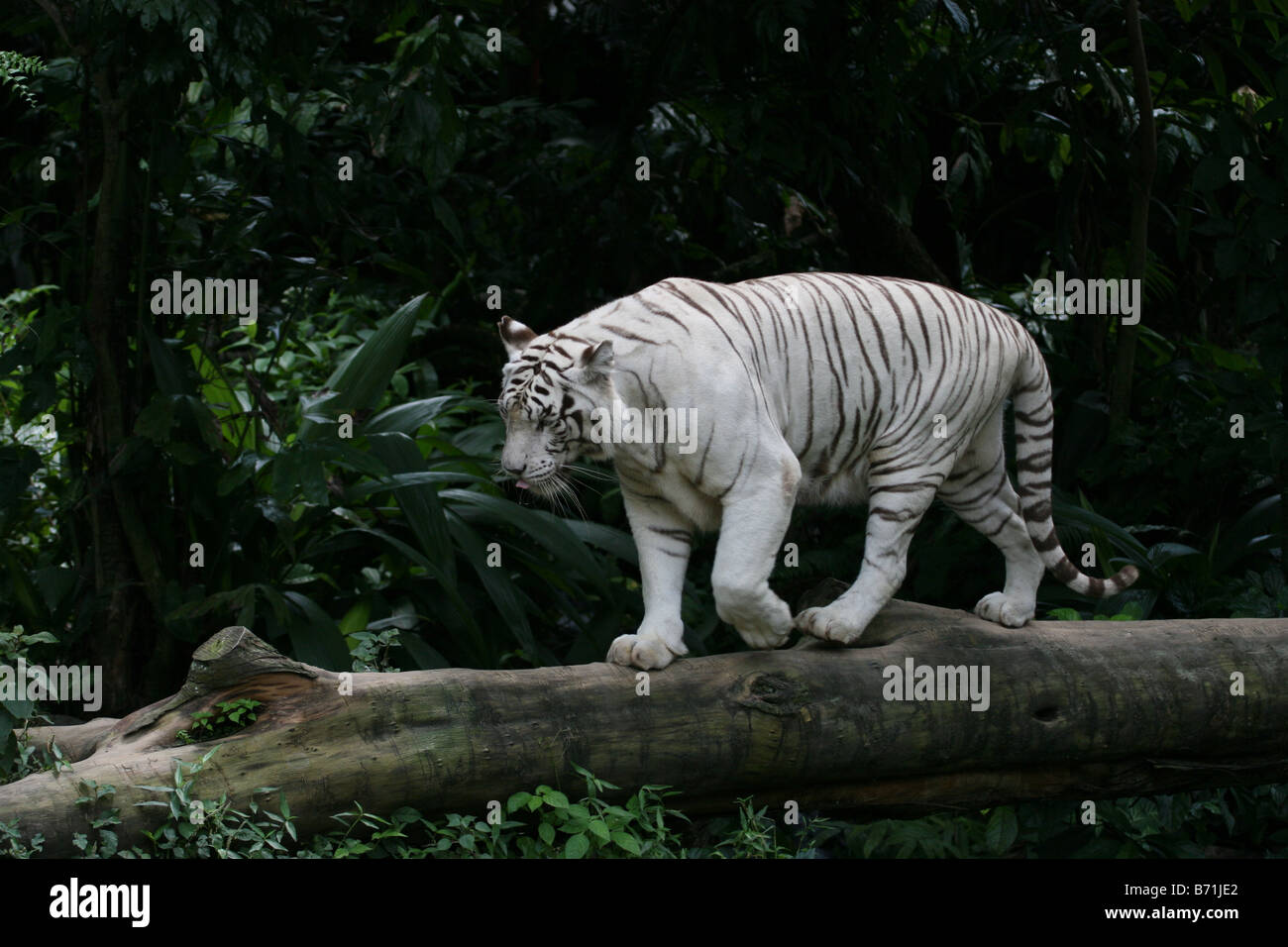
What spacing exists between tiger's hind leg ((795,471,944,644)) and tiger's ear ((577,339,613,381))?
97 centimetres

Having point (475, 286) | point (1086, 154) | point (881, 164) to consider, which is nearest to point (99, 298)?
point (475, 286)

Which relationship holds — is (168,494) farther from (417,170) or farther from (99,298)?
(417,170)

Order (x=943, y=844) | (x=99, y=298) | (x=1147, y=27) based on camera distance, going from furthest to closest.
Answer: (x=1147, y=27), (x=99, y=298), (x=943, y=844)

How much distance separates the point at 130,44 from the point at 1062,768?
3624 mm

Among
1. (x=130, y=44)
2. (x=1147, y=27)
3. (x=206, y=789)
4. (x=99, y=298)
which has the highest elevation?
(x=1147, y=27)

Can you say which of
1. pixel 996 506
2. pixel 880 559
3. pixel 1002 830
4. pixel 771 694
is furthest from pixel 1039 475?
pixel 771 694

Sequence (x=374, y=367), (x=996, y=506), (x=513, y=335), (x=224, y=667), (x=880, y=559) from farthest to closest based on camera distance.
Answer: (x=374, y=367)
(x=996, y=506)
(x=880, y=559)
(x=513, y=335)
(x=224, y=667)

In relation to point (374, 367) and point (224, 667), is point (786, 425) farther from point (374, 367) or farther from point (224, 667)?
point (374, 367)

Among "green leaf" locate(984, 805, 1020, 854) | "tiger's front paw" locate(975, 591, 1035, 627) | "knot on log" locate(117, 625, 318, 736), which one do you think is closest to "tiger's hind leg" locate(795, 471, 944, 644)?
"tiger's front paw" locate(975, 591, 1035, 627)

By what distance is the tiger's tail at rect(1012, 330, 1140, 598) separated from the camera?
402 centimetres

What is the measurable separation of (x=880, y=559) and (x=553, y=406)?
1.13 metres

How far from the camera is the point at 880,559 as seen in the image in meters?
3.68

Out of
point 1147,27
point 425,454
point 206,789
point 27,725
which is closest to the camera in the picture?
point 206,789

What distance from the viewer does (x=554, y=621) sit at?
18.4ft
